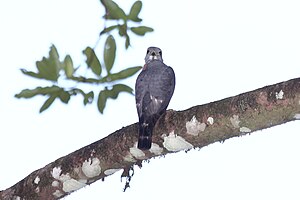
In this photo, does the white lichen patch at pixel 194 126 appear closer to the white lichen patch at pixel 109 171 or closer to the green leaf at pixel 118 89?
the green leaf at pixel 118 89

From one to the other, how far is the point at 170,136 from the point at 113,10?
733mm

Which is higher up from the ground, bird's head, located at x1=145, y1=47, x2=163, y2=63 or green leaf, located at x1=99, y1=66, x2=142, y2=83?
green leaf, located at x1=99, y1=66, x2=142, y2=83

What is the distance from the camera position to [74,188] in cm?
388

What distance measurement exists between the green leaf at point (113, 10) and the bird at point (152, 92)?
0.63 meters

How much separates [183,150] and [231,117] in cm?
39

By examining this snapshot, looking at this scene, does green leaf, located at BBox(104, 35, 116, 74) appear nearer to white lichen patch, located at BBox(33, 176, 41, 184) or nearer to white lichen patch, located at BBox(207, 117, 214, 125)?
white lichen patch, located at BBox(207, 117, 214, 125)

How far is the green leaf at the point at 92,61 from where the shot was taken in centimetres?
363

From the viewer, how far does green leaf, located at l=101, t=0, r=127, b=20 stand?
3625 mm

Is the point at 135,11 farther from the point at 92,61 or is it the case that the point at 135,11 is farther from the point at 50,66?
the point at 50,66

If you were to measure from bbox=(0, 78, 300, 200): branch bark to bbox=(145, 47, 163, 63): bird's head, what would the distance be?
1.92 metres

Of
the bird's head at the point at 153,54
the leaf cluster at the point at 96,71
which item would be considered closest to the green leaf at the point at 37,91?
the leaf cluster at the point at 96,71

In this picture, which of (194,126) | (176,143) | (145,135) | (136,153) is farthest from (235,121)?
(136,153)

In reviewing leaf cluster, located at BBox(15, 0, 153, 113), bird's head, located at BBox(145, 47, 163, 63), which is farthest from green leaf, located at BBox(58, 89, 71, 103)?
bird's head, located at BBox(145, 47, 163, 63)

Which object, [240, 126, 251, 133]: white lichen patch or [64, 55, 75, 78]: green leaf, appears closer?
[240, 126, 251, 133]: white lichen patch
